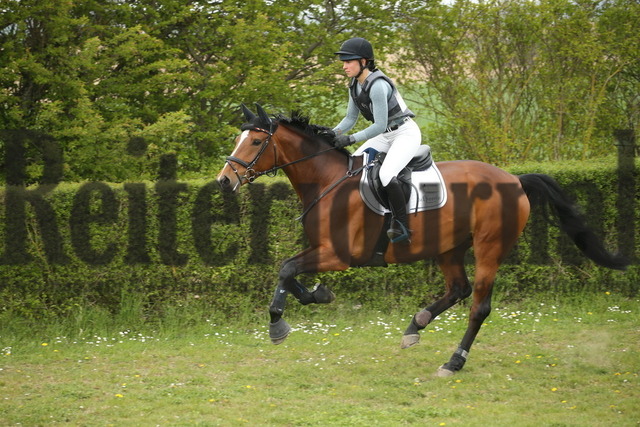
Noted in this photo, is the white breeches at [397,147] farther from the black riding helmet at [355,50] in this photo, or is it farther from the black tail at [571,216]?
the black tail at [571,216]

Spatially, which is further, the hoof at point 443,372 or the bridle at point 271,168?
the hoof at point 443,372

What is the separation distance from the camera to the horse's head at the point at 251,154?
686 cm

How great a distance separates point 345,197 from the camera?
7426 mm

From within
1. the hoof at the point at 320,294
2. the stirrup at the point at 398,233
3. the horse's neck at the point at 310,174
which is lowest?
the hoof at the point at 320,294

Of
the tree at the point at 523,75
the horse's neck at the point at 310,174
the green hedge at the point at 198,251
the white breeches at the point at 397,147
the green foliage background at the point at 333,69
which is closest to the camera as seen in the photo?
the white breeches at the point at 397,147

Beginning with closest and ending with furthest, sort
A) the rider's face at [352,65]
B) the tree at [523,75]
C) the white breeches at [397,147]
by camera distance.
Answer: the rider's face at [352,65] < the white breeches at [397,147] < the tree at [523,75]

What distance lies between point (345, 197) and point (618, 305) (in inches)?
185

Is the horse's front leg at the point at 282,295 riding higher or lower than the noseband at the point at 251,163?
lower

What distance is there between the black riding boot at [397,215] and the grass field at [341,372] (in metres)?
1.36

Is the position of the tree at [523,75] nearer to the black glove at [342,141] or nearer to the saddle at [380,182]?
the saddle at [380,182]

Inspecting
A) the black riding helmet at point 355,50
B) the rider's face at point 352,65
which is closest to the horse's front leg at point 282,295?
the rider's face at point 352,65

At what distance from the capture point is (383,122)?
23.4 feet

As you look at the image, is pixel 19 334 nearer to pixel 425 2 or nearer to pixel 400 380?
pixel 400 380

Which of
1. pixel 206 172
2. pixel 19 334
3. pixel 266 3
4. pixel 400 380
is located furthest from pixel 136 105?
pixel 400 380
